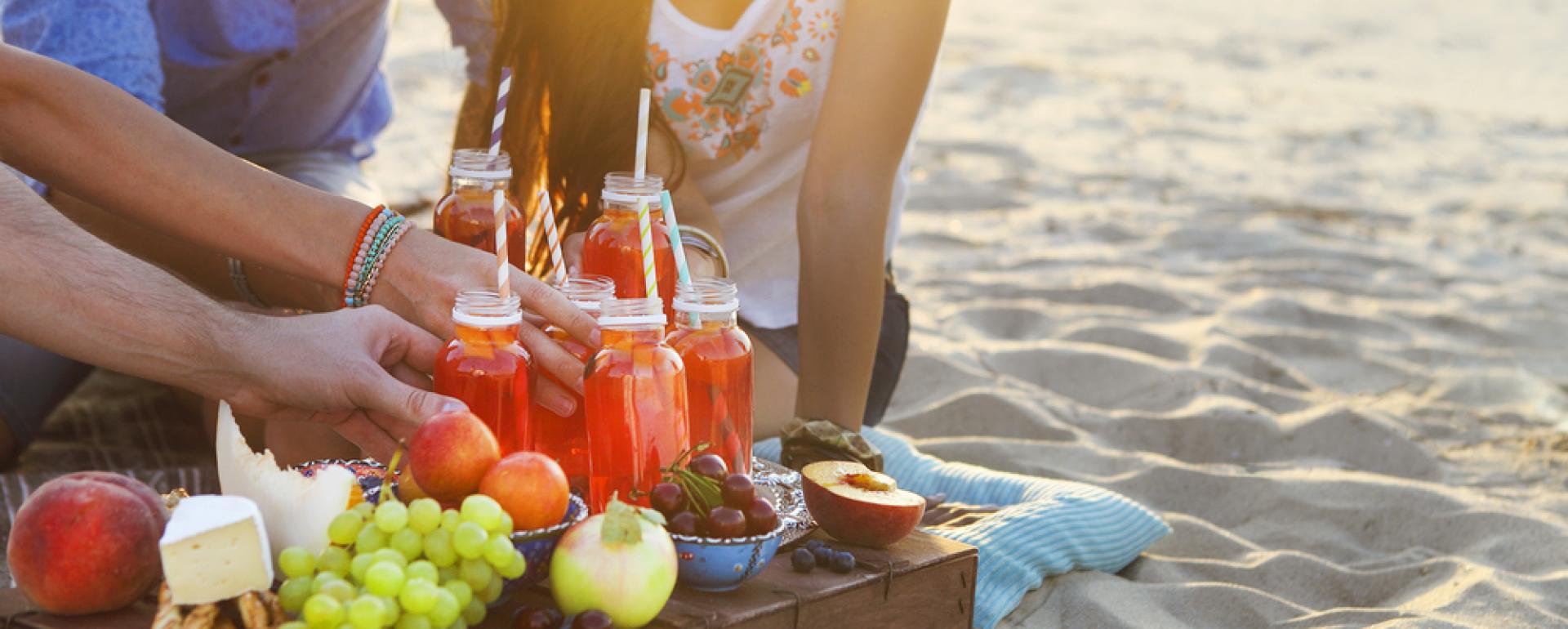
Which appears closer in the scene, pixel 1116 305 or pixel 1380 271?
pixel 1116 305

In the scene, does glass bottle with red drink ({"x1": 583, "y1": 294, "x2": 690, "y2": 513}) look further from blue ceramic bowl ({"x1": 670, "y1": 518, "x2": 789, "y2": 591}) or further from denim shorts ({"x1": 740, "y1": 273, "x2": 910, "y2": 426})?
denim shorts ({"x1": 740, "y1": 273, "x2": 910, "y2": 426})

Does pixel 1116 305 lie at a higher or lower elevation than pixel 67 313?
lower

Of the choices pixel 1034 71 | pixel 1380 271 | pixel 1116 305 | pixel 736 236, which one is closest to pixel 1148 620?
pixel 736 236

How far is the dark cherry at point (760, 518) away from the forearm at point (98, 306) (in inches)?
27.2

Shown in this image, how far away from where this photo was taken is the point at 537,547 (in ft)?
5.08

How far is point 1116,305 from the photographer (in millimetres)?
4570

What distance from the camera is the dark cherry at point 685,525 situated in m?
1.59

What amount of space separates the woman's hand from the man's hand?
0.37 feet

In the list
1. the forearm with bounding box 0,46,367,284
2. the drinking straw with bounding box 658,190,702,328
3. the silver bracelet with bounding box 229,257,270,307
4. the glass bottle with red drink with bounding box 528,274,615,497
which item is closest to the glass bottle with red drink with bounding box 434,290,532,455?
the glass bottle with red drink with bounding box 528,274,615,497

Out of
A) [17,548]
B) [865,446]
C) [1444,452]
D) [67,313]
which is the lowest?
[1444,452]

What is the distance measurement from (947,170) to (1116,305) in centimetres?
199

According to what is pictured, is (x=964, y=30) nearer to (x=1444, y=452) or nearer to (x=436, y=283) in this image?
(x=1444, y=452)

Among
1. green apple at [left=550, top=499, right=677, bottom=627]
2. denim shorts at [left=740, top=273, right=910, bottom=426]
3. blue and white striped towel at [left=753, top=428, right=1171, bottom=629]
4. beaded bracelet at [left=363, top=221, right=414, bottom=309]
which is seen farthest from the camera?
denim shorts at [left=740, top=273, right=910, bottom=426]

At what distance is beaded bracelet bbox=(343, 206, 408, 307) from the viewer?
2045 mm
